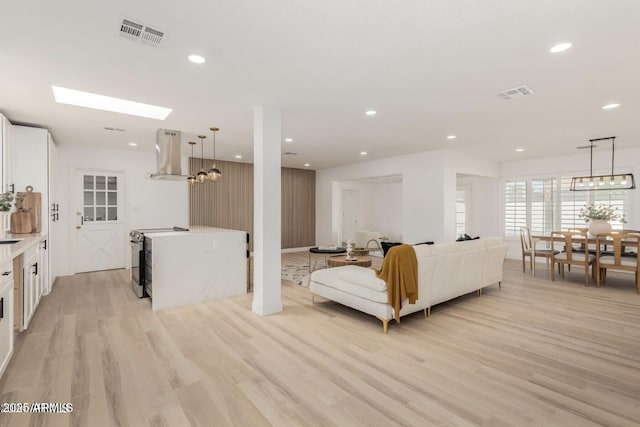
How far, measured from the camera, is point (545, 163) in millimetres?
7543

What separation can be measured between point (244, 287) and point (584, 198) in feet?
25.2

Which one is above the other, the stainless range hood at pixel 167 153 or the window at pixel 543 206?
the stainless range hood at pixel 167 153

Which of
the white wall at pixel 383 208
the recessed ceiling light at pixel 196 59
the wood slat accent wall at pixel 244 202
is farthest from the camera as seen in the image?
the white wall at pixel 383 208

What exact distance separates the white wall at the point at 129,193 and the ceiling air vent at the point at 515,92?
21.8 feet

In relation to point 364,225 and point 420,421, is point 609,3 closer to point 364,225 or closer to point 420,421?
point 420,421

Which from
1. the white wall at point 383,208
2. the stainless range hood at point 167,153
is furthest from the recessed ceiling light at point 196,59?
the white wall at point 383,208

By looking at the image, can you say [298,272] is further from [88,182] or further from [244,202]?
[88,182]

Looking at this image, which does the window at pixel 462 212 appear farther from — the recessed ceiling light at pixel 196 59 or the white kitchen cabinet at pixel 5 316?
the white kitchen cabinet at pixel 5 316

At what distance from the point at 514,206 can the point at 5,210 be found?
9838 millimetres

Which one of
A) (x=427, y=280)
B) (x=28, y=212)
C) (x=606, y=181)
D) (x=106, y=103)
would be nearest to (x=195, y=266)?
(x=28, y=212)

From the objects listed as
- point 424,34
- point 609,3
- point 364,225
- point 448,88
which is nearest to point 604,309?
point 448,88

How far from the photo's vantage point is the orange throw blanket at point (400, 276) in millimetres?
3367

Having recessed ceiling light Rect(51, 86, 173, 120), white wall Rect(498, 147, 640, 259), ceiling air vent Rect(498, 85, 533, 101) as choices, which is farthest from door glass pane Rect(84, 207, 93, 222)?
white wall Rect(498, 147, 640, 259)

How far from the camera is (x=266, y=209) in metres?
3.92
